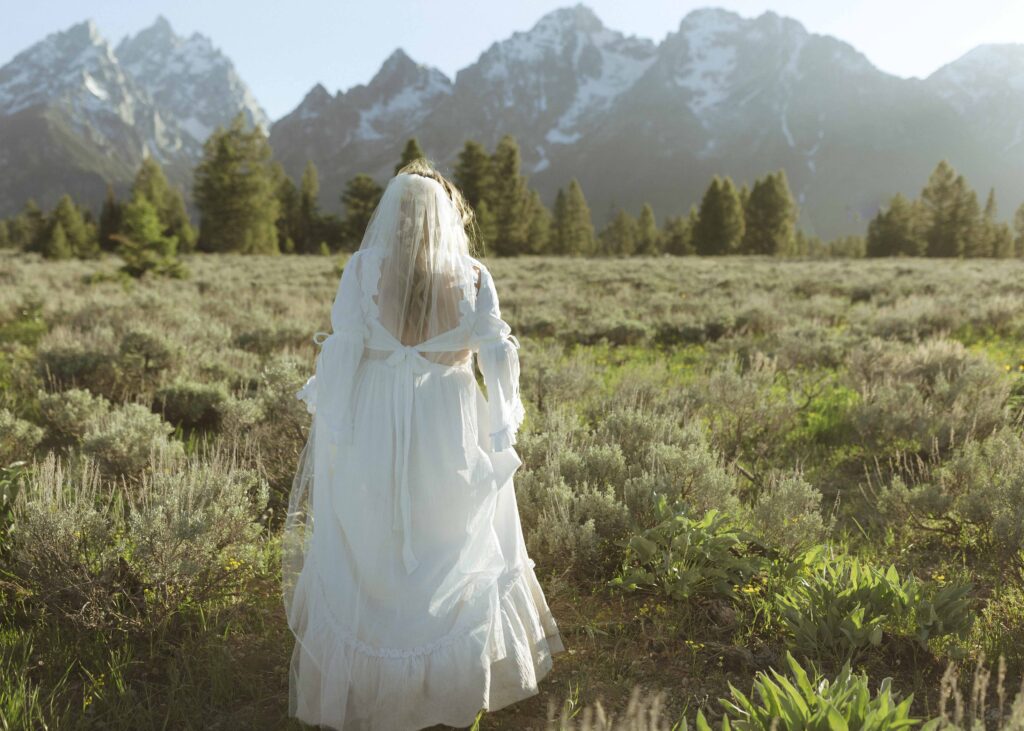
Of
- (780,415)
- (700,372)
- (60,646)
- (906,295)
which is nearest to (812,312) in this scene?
(906,295)

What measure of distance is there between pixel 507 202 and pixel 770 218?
21.3 metres

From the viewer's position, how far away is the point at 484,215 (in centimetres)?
3994

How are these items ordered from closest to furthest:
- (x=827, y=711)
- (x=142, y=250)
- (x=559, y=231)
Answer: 1. (x=827, y=711)
2. (x=142, y=250)
3. (x=559, y=231)

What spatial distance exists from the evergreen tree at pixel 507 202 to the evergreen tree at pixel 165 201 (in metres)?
21.3

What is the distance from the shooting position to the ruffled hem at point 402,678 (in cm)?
263

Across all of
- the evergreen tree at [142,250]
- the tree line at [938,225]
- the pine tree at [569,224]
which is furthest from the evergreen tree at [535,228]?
the evergreen tree at [142,250]

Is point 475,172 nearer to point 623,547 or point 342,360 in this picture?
point 623,547

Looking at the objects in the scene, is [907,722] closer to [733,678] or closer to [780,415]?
[733,678]

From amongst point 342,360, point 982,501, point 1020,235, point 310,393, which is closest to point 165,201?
point 310,393

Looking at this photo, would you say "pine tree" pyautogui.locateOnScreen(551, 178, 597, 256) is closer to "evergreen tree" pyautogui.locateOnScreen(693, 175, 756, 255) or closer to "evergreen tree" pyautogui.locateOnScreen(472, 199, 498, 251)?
"evergreen tree" pyautogui.locateOnScreen(693, 175, 756, 255)

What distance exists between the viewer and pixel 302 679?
2.77 m

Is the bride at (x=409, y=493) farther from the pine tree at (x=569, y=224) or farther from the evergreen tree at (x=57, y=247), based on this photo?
the pine tree at (x=569, y=224)

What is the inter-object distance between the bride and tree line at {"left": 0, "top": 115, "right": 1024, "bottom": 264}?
1466 inches

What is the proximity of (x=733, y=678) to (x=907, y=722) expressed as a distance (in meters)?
1.23
